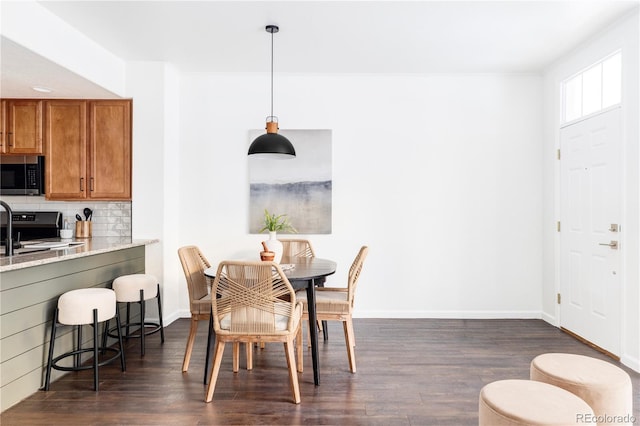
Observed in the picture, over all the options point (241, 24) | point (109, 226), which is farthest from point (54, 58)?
point (109, 226)

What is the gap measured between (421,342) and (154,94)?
11.7 ft

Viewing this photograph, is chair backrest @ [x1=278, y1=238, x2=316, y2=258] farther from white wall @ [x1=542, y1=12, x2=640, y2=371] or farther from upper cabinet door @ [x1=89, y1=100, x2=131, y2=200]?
white wall @ [x1=542, y1=12, x2=640, y2=371]

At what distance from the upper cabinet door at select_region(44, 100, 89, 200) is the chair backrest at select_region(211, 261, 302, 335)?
8.55ft

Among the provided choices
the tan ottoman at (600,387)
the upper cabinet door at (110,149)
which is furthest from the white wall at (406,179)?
the tan ottoman at (600,387)

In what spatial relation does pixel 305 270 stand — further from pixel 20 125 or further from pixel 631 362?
pixel 20 125

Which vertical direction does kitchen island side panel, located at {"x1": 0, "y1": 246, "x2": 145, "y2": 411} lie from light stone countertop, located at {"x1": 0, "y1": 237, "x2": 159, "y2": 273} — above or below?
below

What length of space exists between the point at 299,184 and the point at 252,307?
2.24 m

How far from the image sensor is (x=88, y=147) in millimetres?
4199

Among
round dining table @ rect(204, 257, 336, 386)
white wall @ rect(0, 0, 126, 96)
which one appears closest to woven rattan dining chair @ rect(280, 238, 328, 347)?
round dining table @ rect(204, 257, 336, 386)

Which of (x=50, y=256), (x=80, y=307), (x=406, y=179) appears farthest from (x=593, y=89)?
(x=50, y=256)

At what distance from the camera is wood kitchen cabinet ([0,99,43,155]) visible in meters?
4.17

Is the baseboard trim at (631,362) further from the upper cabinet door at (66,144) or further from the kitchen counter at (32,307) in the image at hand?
the upper cabinet door at (66,144)

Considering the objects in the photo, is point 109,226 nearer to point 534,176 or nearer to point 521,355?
point 521,355

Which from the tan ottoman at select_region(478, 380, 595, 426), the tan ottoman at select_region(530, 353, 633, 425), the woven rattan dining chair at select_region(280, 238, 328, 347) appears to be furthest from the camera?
the woven rattan dining chair at select_region(280, 238, 328, 347)
